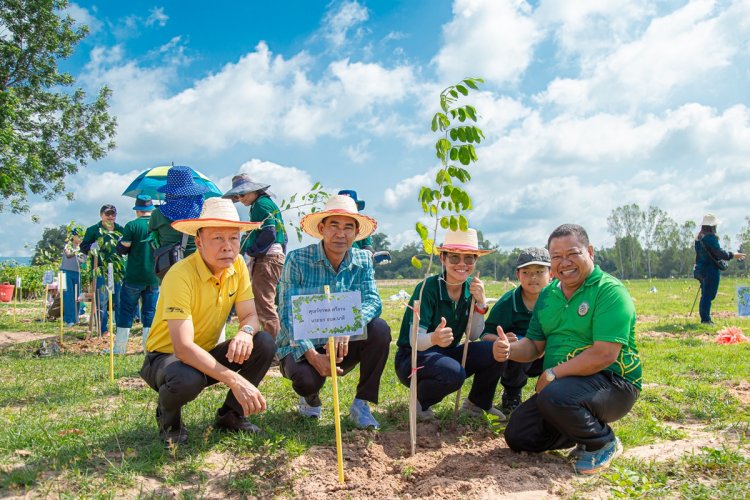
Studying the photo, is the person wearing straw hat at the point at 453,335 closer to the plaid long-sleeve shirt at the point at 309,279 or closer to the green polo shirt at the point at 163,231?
the plaid long-sleeve shirt at the point at 309,279

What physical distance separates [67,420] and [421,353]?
9.03 feet

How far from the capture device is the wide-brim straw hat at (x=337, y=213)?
4029 millimetres

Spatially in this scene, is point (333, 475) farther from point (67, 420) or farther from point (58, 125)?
point (58, 125)

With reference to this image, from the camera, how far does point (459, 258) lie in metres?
4.29

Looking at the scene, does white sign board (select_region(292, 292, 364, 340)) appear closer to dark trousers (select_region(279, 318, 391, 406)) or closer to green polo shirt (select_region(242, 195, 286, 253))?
dark trousers (select_region(279, 318, 391, 406))

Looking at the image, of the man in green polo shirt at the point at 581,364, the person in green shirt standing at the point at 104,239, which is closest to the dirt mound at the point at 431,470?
the man in green polo shirt at the point at 581,364

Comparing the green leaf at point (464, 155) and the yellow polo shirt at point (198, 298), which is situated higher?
the green leaf at point (464, 155)

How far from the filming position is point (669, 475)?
129 inches

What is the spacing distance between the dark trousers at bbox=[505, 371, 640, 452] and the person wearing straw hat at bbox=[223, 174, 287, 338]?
141 inches

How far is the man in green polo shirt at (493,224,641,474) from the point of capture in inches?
131

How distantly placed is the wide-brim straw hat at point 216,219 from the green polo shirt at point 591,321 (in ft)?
6.88

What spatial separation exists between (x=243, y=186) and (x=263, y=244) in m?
0.73

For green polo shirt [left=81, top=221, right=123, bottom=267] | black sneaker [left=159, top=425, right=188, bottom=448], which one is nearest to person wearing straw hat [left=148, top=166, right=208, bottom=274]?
black sneaker [left=159, top=425, right=188, bottom=448]

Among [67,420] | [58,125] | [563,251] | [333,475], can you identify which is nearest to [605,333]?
[563,251]
